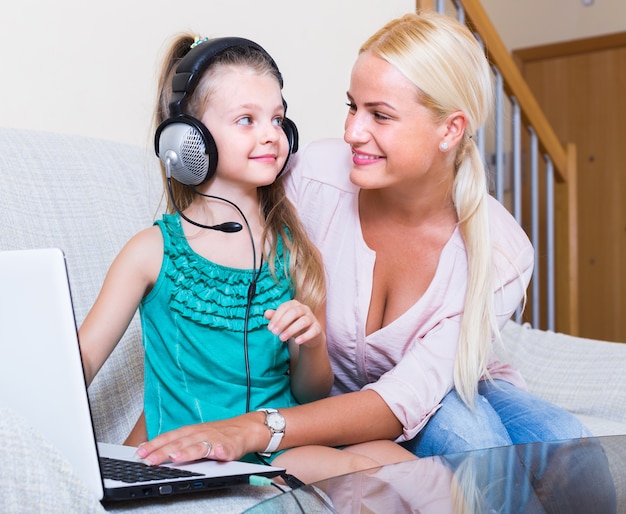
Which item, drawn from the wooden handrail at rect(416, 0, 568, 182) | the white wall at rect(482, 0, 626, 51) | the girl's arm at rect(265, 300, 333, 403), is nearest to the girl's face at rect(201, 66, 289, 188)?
the girl's arm at rect(265, 300, 333, 403)

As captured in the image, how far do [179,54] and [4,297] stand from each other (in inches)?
24.4

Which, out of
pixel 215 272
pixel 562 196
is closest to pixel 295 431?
pixel 215 272

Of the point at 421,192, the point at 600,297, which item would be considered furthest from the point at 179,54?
the point at 600,297

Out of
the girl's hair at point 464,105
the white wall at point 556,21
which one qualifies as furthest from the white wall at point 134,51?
the white wall at point 556,21

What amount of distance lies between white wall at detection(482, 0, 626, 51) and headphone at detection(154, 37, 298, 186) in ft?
10.4

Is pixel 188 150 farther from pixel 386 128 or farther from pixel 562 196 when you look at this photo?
pixel 562 196

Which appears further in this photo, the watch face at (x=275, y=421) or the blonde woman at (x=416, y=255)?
the blonde woman at (x=416, y=255)

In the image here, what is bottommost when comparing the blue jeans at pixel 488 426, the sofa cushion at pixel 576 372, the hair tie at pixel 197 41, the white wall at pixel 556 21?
the sofa cushion at pixel 576 372

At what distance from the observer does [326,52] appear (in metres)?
2.14

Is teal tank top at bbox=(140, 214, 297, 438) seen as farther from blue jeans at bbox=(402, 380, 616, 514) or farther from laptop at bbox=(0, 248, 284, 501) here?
laptop at bbox=(0, 248, 284, 501)

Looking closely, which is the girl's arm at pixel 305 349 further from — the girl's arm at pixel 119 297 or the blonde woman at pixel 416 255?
the girl's arm at pixel 119 297

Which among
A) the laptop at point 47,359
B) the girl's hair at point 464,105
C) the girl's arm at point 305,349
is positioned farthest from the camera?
the girl's hair at point 464,105

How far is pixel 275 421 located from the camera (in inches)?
40.5

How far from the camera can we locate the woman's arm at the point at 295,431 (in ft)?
2.93
